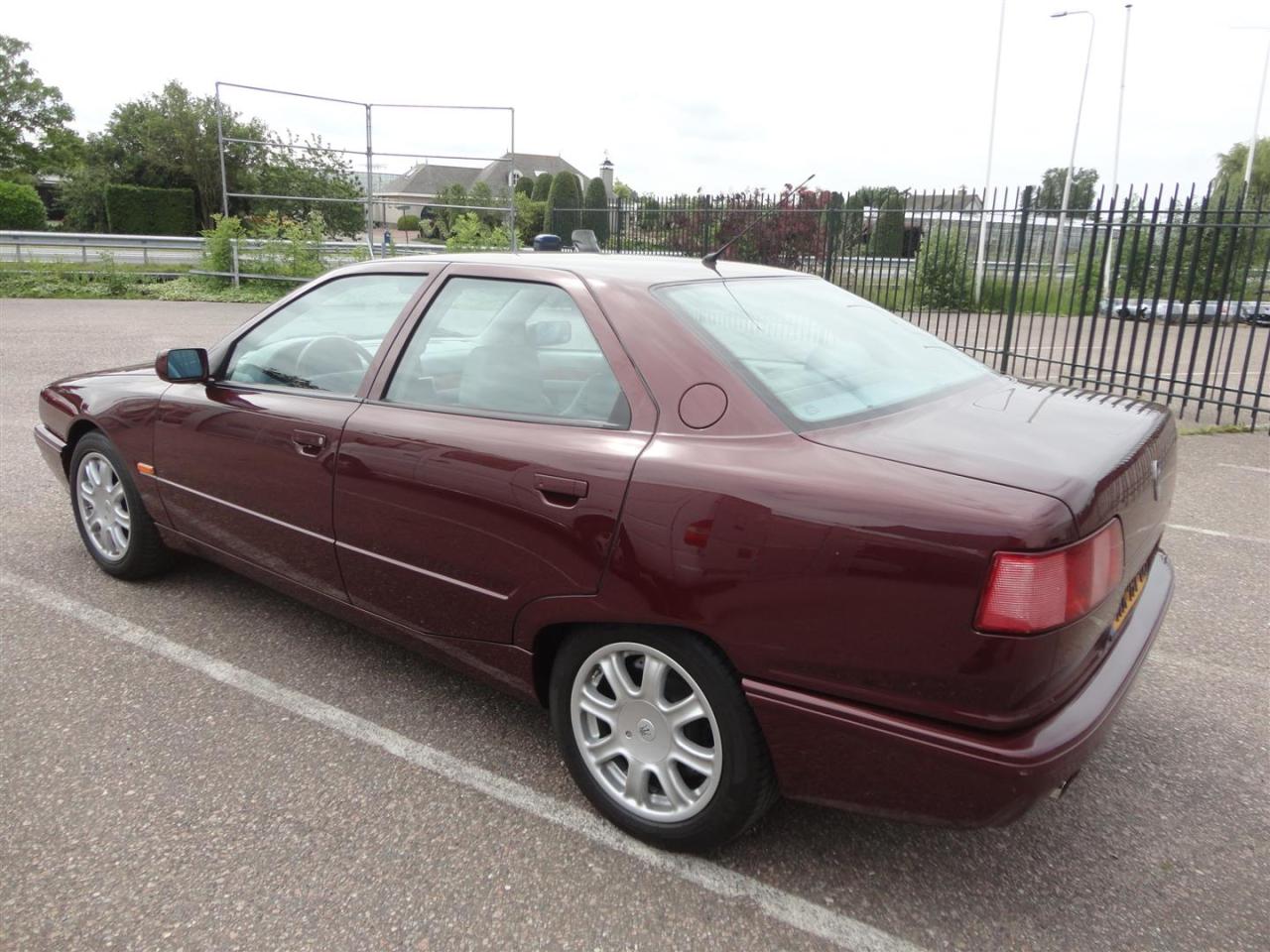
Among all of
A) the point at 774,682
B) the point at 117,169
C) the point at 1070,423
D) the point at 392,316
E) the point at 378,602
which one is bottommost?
the point at 378,602

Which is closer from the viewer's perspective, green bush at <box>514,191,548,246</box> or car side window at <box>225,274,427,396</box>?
car side window at <box>225,274,427,396</box>

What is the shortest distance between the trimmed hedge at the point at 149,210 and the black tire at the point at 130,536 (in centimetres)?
3863

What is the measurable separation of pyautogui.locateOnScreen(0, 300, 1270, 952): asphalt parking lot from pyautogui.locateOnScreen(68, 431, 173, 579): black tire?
1.23 feet

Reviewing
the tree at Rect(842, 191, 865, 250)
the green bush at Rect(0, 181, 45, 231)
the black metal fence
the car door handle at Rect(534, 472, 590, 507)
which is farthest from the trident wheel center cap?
the green bush at Rect(0, 181, 45, 231)

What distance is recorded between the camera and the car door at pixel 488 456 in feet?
7.61

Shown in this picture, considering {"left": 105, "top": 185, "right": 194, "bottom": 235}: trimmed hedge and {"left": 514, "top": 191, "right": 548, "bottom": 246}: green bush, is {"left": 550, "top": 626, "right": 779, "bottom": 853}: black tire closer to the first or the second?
{"left": 514, "top": 191, "right": 548, "bottom": 246}: green bush

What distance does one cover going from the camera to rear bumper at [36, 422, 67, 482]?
13.8 feet

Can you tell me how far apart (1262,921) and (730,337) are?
1.91 m

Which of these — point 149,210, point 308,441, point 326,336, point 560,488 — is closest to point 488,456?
point 560,488

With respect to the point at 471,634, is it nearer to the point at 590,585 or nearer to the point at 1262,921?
the point at 590,585

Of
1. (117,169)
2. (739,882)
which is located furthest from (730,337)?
(117,169)

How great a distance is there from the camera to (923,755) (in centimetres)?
188

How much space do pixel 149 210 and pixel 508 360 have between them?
135ft

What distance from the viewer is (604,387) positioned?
7.95ft
